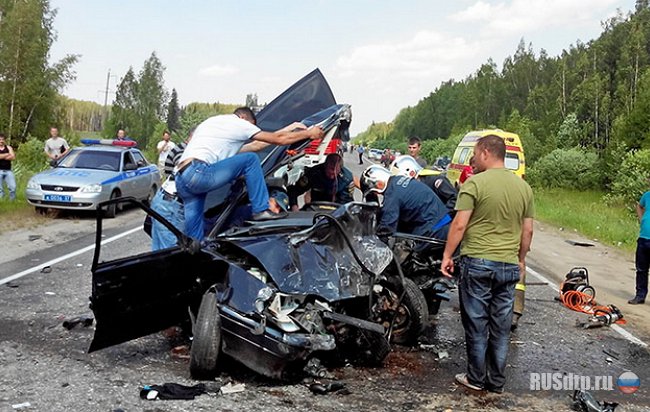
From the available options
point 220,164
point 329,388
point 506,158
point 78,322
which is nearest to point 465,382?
point 329,388

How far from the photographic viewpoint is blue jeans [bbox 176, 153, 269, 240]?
5.48 meters

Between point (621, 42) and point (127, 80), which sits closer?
point (621, 42)

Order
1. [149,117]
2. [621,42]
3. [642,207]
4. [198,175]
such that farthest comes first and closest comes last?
[149,117]
[621,42]
[642,207]
[198,175]

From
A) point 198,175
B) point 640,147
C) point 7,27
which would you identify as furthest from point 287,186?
point 7,27

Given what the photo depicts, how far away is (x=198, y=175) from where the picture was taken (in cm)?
553

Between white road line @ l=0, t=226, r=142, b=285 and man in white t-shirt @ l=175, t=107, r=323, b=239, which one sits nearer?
man in white t-shirt @ l=175, t=107, r=323, b=239

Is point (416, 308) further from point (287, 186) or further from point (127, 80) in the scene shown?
point (127, 80)

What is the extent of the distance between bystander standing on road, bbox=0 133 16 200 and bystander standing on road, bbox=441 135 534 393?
39.8 ft

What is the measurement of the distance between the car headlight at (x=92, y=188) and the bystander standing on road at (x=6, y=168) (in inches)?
79.5

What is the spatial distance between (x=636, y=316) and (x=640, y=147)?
22.8 m

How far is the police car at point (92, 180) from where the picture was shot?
13766 mm

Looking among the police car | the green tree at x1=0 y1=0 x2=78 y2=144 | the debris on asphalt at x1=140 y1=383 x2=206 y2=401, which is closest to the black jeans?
the debris on asphalt at x1=140 y1=383 x2=206 y2=401

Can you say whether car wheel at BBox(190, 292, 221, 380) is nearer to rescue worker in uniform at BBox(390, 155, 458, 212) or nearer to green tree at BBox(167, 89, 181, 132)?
rescue worker in uniform at BBox(390, 155, 458, 212)

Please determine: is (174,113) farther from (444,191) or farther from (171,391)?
(171,391)
